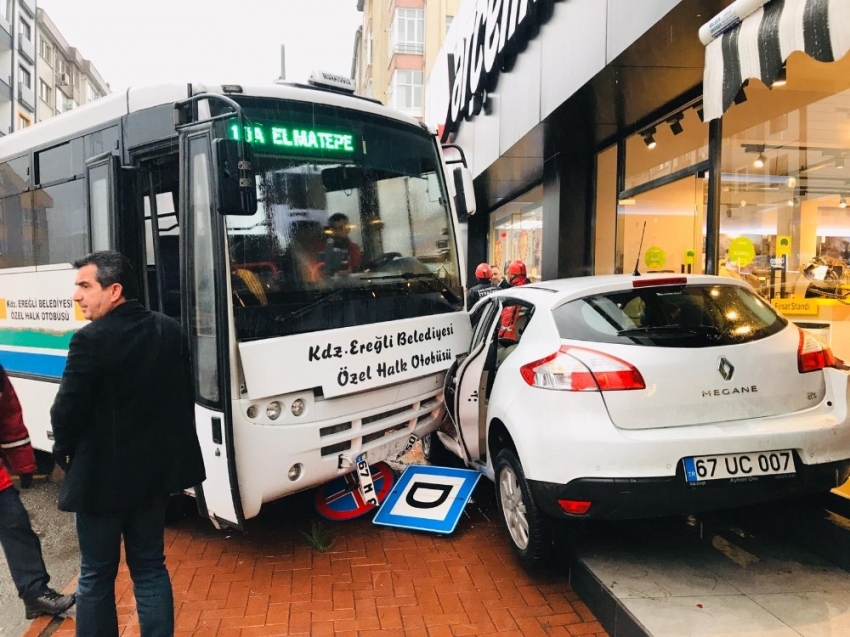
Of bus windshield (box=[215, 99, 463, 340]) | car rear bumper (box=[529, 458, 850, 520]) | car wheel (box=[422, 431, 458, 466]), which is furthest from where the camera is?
car wheel (box=[422, 431, 458, 466])

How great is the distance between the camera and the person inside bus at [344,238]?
4.50 m

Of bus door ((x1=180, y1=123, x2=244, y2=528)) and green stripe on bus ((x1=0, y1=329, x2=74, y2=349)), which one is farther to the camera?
green stripe on bus ((x1=0, y1=329, x2=74, y2=349))

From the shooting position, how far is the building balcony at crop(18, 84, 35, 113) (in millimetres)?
35562

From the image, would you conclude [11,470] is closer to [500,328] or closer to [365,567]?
[365,567]

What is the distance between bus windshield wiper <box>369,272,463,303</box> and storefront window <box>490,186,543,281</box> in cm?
725

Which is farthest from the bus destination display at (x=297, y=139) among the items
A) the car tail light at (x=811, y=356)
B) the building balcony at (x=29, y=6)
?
the building balcony at (x=29, y=6)

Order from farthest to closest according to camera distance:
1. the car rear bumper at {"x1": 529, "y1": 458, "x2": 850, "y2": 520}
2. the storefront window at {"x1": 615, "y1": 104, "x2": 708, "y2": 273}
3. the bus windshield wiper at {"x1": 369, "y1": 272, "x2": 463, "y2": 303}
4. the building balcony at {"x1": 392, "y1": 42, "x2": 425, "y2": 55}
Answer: the building balcony at {"x1": 392, "y1": 42, "x2": 425, "y2": 55} → the storefront window at {"x1": 615, "y1": 104, "x2": 708, "y2": 273} → the bus windshield wiper at {"x1": 369, "y1": 272, "x2": 463, "y2": 303} → the car rear bumper at {"x1": 529, "y1": 458, "x2": 850, "y2": 520}

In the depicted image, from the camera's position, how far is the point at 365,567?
426cm

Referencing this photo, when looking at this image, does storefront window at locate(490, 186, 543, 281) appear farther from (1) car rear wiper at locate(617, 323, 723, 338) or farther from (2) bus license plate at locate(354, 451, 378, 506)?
(1) car rear wiper at locate(617, 323, 723, 338)

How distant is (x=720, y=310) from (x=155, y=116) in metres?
3.77

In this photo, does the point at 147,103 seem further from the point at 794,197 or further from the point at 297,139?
the point at 794,197

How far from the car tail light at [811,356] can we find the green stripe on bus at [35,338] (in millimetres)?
4954

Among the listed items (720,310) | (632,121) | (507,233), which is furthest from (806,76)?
(507,233)

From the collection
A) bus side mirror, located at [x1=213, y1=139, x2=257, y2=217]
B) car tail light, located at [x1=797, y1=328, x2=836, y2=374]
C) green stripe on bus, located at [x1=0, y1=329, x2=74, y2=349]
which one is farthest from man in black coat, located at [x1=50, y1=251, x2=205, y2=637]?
car tail light, located at [x1=797, y1=328, x2=836, y2=374]
